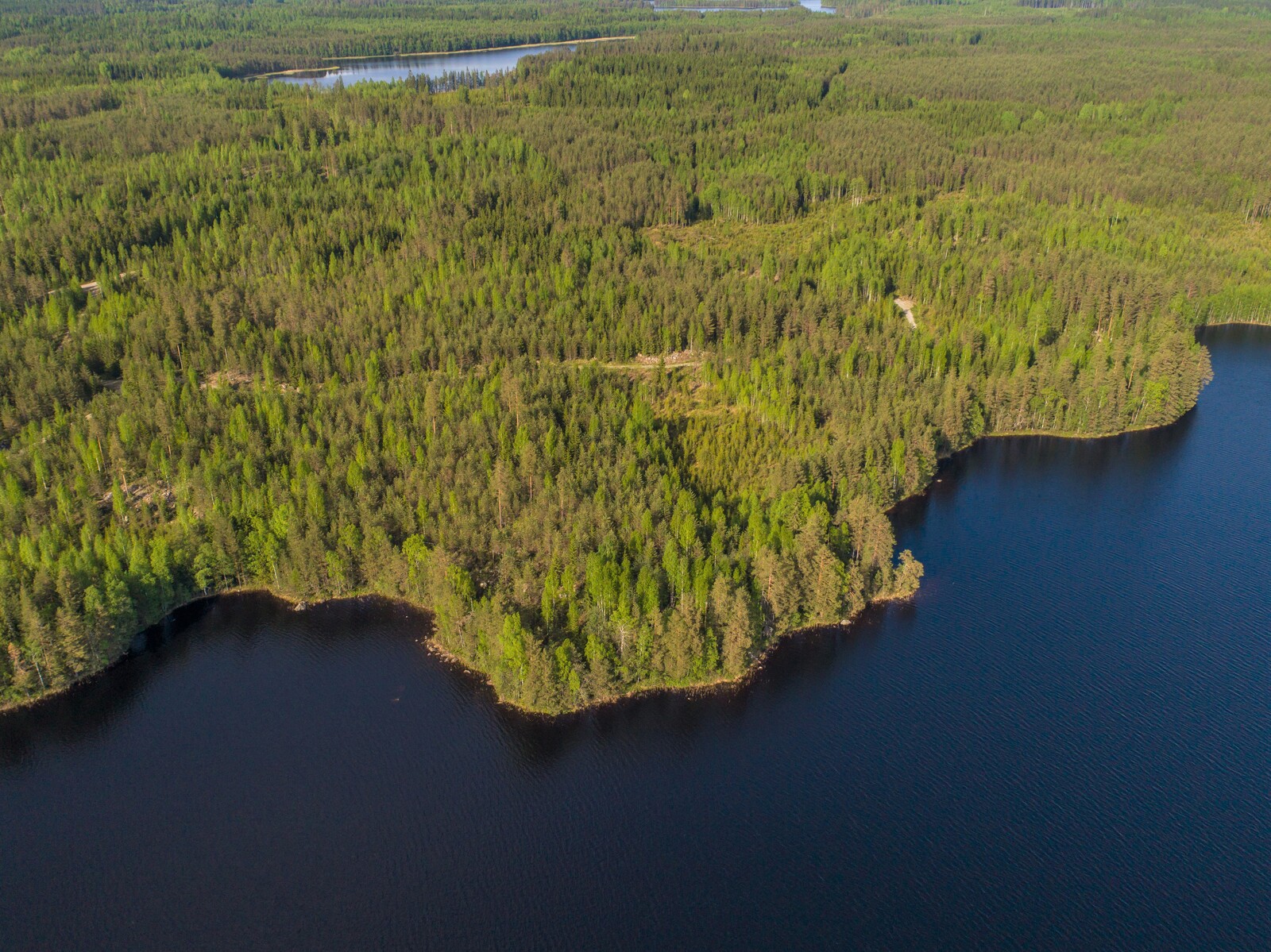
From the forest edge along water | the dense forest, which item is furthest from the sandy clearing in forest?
the forest edge along water

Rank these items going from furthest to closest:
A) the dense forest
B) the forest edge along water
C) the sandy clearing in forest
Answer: the sandy clearing in forest, the dense forest, the forest edge along water

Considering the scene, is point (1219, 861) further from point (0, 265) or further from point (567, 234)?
point (0, 265)

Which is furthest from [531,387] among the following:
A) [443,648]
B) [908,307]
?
[908,307]

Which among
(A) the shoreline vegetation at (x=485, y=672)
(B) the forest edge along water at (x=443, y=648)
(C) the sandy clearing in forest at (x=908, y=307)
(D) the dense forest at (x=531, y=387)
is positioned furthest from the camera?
(C) the sandy clearing in forest at (x=908, y=307)

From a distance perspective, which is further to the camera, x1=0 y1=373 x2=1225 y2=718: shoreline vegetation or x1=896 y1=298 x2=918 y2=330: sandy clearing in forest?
x1=896 y1=298 x2=918 y2=330: sandy clearing in forest

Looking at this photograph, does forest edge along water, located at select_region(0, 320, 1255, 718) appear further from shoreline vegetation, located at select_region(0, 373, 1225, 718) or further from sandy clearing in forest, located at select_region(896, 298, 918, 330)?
sandy clearing in forest, located at select_region(896, 298, 918, 330)

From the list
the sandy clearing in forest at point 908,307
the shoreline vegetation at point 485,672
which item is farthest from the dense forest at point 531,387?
the sandy clearing in forest at point 908,307

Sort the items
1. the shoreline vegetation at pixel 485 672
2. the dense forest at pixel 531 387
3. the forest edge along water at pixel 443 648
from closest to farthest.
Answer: the shoreline vegetation at pixel 485 672 < the forest edge along water at pixel 443 648 < the dense forest at pixel 531 387

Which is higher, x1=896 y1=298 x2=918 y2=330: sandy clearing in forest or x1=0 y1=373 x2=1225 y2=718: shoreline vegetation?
x1=896 y1=298 x2=918 y2=330: sandy clearing in forest

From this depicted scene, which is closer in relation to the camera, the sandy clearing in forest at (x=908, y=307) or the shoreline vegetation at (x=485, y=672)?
the shoreline vegetation at (x=485, y=672)

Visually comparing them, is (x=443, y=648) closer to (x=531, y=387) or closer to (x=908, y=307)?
(x=531, y=387)

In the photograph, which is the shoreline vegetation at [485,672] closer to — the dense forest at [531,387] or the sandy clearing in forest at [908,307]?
the dense forest at [531,387]

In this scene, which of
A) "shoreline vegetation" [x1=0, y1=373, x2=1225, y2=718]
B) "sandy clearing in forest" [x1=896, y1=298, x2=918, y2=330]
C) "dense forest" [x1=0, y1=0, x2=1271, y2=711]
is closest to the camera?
"shoreline vegetation" [x1=0, y1=373, x2=1225, y2=718]
